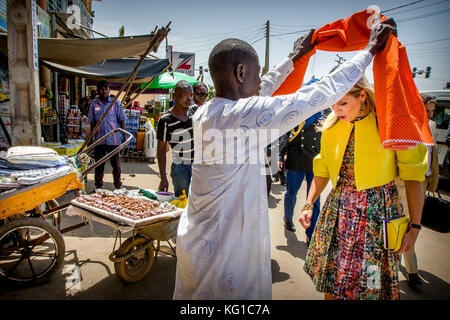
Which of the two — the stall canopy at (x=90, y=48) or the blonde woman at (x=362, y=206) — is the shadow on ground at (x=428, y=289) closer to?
the blonde woman at (x=362, y=206)

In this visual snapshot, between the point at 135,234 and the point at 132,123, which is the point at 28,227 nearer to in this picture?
the point at 135,234

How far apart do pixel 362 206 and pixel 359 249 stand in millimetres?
279

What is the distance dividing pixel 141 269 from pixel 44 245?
60.7 inches

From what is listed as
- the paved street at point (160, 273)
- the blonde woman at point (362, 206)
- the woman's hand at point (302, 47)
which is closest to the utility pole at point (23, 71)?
the paved street at point (160, 273)

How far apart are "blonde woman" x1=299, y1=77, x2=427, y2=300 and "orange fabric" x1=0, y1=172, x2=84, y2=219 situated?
2.40 meters

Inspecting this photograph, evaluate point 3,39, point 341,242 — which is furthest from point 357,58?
point 3,39

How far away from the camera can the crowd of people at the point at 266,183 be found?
1251 millimetres

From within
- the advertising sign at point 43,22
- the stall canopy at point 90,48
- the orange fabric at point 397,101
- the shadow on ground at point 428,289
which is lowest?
the shadow on ground at point 428,289

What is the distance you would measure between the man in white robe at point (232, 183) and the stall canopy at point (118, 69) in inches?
233

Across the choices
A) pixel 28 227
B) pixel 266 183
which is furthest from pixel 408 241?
pixel 28 227

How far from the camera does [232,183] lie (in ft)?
4.24

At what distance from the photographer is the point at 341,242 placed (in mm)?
1871
